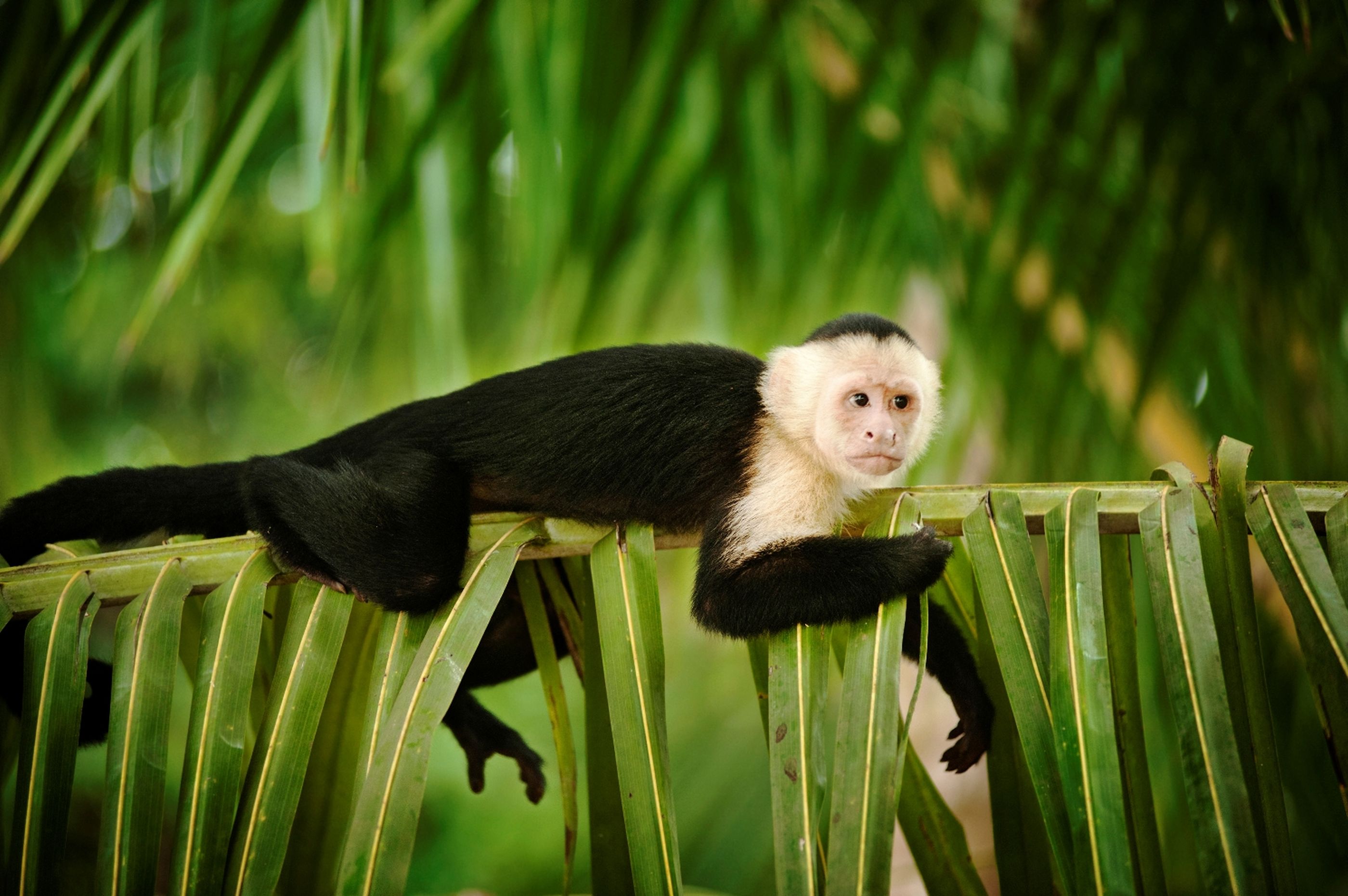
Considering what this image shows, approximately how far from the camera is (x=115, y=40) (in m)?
1.72

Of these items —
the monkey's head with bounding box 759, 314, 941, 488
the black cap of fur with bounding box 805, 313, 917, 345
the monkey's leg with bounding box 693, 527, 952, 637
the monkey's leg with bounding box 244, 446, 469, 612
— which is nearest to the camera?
the monkey's leg with bounding box 693, 527, 952, 637

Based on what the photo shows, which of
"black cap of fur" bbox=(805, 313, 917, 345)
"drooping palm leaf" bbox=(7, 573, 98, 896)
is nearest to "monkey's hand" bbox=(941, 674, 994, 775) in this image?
"black cap of fur" bbox=(805, 313, 917, 345)

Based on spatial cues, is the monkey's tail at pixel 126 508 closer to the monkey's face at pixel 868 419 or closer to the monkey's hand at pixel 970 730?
the monkey's face at pixel 868 419

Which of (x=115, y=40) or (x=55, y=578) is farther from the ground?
(x=115, y=40)

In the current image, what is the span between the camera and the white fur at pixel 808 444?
1968 millimetres

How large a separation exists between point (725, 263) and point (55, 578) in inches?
57.7

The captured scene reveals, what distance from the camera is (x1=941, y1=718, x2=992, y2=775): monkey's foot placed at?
1.75 m

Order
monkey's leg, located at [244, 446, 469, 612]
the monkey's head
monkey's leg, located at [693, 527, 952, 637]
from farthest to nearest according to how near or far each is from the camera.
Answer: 1. the monkey's head
2. monkey's leg, located at [244, 446, 469, 612]
3. monkey's leg, located at [693, 527, 952, 637]

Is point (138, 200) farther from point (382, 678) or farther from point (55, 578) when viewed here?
point (382, 678)

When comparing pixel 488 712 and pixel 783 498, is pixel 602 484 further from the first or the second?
pixel 488 712

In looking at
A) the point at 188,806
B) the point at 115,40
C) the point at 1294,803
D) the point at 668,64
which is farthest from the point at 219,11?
the point at 1294,803

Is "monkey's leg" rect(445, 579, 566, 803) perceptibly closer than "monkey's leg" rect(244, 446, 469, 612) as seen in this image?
No

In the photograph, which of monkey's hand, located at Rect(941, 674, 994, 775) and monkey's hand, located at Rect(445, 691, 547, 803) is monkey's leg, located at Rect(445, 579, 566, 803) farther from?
monkey's hand, located at Rect(941, 674, 994, 775)

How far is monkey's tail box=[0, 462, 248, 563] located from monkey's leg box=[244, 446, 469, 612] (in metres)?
0.10
